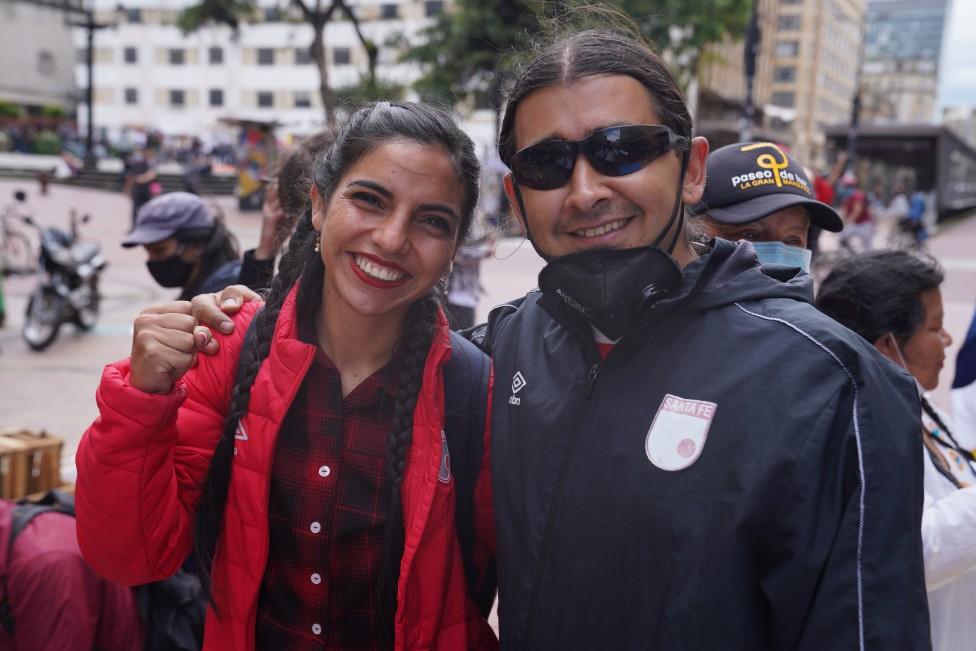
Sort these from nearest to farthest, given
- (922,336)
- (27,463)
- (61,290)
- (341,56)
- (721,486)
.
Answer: (721,486) → (922,336) → (27,463) → (61,290) → (341,56)

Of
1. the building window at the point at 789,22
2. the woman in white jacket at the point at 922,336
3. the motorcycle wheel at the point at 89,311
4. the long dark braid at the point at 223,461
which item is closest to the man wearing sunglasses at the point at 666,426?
the long dark braid at the point at 223,461

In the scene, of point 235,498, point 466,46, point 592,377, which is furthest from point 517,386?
point 466,46

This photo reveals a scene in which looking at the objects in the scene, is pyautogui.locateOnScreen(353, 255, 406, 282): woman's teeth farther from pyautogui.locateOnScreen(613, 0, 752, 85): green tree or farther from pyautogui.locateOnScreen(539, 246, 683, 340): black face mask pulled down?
pyautogui.locateOnScreen(613, 0, 752, 85): green tree

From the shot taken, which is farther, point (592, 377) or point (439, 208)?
point (439, 208)

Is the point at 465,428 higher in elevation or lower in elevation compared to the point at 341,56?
lower

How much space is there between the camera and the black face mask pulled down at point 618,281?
139 centimetres

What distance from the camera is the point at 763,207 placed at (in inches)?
88.6

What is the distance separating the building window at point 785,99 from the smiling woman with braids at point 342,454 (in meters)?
89.2

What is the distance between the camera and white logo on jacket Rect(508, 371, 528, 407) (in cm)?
163

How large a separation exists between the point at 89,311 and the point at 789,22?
281 feet

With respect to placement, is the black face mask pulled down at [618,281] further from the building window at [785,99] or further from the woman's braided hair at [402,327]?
the building window at [785,99]

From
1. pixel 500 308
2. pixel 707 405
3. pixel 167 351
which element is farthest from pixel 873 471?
pixel 167 351

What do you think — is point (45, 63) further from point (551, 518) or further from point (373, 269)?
point (551, 518)

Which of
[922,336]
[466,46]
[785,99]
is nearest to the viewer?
[922,336]
